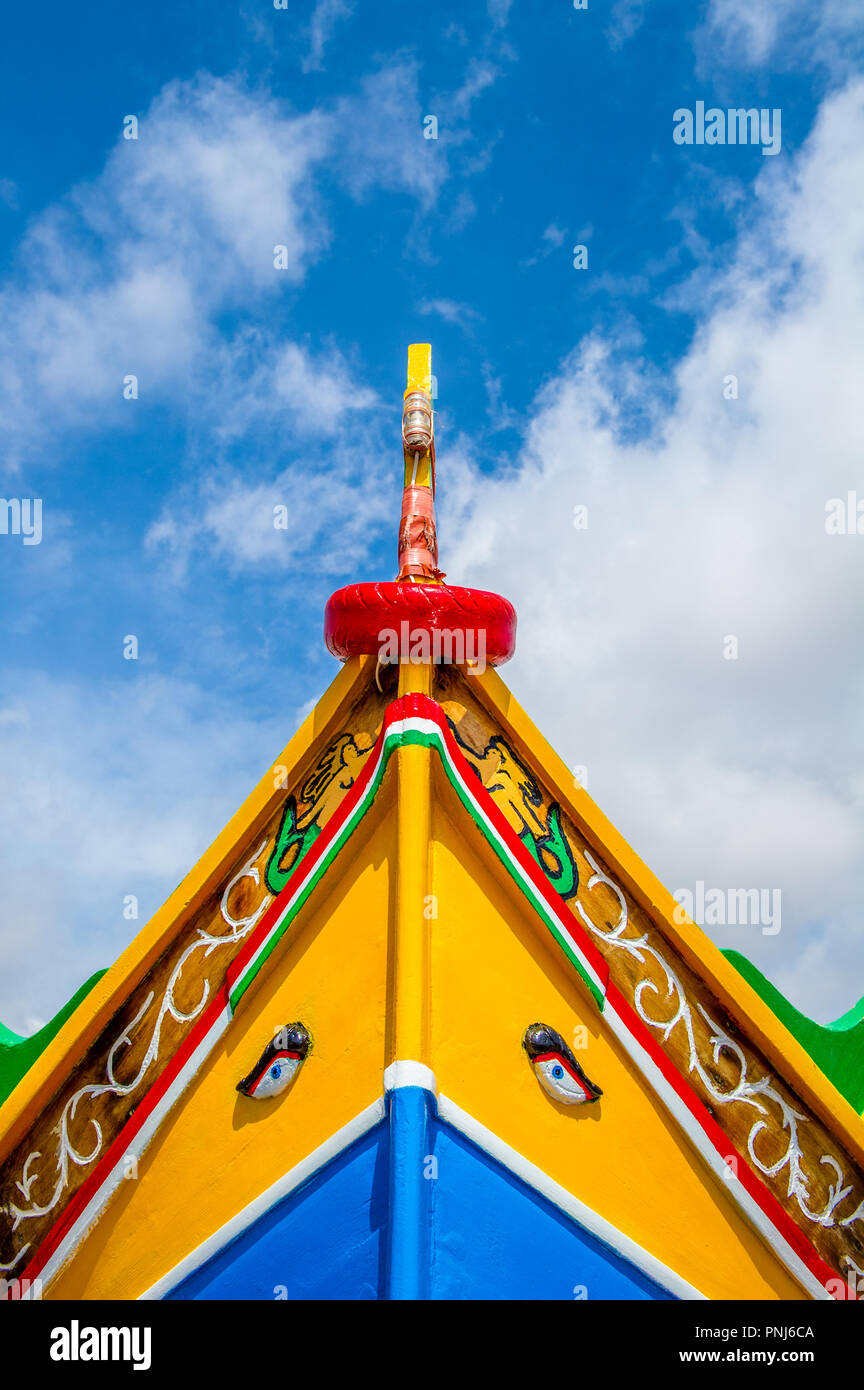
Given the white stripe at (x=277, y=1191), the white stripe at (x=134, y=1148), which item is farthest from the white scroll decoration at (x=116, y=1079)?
the white stripe at (x=277, y=1191)

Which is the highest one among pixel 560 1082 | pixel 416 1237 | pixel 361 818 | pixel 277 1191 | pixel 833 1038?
pixel 361 818

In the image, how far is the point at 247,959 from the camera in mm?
3850

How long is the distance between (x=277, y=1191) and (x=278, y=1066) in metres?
0.44

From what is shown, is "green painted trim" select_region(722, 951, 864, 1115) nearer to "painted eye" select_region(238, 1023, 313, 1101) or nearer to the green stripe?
the green stripe

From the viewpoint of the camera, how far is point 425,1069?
324 centimetres

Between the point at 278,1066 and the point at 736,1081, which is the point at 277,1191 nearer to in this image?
the point at 278,1066

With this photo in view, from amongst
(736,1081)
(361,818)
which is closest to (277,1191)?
(361,818)

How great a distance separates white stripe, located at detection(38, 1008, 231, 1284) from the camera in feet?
12.0

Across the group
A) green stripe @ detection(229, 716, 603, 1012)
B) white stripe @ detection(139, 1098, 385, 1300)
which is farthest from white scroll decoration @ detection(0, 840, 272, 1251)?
white stripe @ detection(139, 1098, 385, 1300)

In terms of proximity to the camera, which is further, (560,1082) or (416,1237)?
(560,1082)

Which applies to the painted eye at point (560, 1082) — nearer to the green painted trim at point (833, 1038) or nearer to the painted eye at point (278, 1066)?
the painted eye at point (278, 1066)

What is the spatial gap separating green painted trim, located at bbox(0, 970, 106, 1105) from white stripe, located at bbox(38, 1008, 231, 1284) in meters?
3.94

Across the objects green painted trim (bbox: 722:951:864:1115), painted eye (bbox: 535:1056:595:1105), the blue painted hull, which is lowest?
the blue painted hull
